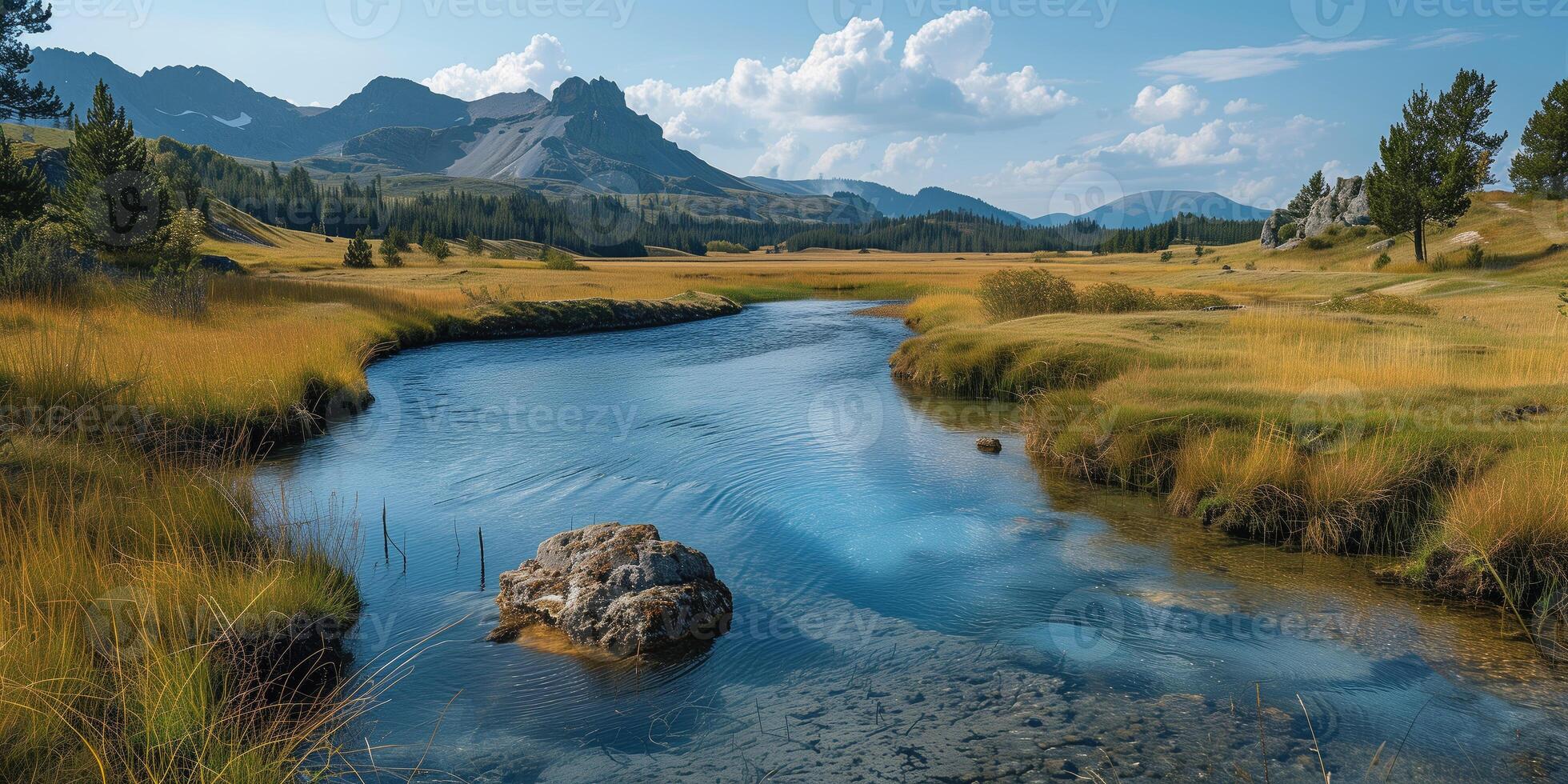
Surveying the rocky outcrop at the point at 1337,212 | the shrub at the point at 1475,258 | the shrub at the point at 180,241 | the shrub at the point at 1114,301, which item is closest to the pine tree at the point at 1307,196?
the rocky outcrop at the point at 1337,212

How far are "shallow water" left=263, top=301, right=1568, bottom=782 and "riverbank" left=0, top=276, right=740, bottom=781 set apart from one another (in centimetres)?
81

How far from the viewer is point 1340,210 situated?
75.3m

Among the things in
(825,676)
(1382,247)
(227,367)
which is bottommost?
(825,676)

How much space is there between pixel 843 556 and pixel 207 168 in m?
186

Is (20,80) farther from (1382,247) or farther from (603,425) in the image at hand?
(1382,247)

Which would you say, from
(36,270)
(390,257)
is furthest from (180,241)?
(390,257)

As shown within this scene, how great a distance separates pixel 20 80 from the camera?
4438 centimetres

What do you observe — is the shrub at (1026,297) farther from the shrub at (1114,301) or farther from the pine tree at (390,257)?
the pine tree at (390,257)

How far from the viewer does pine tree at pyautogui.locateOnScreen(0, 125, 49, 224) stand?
34812 millimetres

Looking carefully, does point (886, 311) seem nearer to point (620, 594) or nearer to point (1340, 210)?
point (620, 594)

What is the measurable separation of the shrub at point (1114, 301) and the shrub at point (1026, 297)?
51 cm

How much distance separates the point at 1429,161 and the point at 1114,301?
124ft

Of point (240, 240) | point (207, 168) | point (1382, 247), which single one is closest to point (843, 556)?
point (1382, 247)

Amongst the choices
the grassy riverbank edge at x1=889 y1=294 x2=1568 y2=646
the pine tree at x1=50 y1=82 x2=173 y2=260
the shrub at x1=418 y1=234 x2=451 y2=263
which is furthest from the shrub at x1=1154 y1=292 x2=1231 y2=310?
the shrub at x1=418 y1=234 x2=451 y2=263
